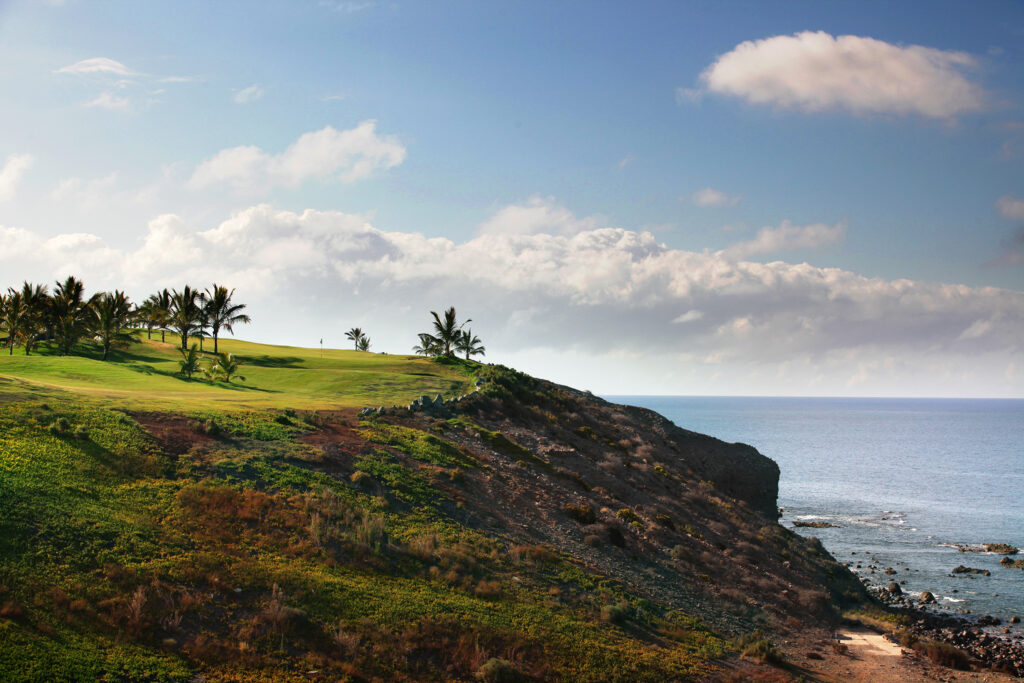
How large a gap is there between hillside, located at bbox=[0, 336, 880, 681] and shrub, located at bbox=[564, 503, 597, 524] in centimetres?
10

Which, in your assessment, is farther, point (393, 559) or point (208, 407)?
point (208, 407)

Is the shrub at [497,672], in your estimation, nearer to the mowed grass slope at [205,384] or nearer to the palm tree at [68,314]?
the mowed grass slope at [205,384]

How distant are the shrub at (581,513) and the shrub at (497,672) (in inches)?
572

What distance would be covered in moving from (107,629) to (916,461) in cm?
15456

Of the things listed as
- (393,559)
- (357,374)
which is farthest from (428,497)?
(357,374)

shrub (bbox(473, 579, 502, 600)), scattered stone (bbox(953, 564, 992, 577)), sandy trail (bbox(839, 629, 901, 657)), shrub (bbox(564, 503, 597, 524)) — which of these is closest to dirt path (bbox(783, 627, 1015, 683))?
sandy trail (bbox(839, 629, 901, 657))

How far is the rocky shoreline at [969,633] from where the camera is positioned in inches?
1169

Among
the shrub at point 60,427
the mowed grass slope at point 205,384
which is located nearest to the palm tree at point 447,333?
the mowed grass slope at point 205,384

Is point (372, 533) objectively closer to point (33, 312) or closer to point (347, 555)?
point (347, 555)

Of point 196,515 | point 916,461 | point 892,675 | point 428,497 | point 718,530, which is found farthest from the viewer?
point 916,461

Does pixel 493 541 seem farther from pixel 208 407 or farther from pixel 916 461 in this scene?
pixel 916 461

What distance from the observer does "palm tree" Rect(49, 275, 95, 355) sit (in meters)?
59.5

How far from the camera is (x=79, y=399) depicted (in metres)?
28.8

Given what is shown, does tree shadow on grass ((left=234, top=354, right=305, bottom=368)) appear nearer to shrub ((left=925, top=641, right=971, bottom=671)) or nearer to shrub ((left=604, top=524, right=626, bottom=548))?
shrub ((left=604, top=524, right=626, bottom=548))
